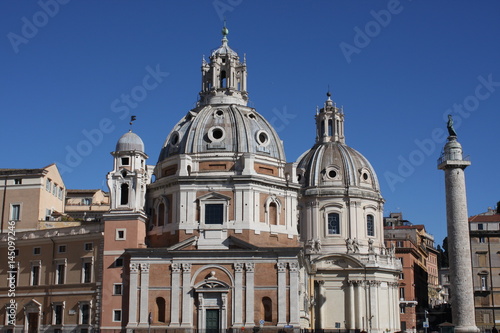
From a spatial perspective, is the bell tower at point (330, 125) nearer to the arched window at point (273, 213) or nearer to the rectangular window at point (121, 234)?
the arched window at point (273, 213)

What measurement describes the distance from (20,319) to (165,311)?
1291cm

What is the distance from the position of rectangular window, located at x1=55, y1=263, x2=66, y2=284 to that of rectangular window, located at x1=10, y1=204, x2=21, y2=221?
773cm

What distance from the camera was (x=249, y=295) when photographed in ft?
185

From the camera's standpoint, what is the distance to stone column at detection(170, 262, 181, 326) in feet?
184

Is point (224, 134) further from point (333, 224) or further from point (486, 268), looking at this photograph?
point (486, 268)

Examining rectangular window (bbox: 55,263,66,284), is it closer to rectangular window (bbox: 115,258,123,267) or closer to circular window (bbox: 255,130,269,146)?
rectangular window (bbox: 115,258,123,267)

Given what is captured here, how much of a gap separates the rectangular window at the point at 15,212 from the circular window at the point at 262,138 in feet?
71.3

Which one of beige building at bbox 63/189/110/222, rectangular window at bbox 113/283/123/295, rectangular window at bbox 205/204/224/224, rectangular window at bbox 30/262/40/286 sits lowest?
rectangular window at bbox 113/283/123/295

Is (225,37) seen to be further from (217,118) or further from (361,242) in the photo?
(361,242)

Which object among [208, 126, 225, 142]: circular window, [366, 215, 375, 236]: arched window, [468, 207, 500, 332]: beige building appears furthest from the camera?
[468, 207, 500, 332]: beige building

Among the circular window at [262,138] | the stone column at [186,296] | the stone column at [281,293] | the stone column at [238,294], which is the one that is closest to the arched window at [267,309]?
the stone column at [281,293]

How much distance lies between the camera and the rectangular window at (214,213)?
60125 mm

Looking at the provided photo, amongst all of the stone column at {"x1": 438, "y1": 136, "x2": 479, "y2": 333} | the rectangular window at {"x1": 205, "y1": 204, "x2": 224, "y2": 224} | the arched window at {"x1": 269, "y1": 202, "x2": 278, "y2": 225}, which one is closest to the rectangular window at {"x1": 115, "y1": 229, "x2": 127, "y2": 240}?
the rectangular window at {"x1": 205, "y1": 204, "x2": 224, "y2": 224}

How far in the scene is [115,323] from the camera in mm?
57219
